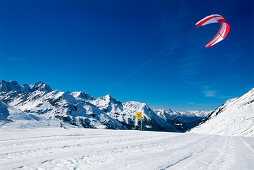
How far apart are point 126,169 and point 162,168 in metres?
1.56

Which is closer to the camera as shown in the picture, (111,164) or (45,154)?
(111,164)

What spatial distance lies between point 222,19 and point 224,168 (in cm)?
1444

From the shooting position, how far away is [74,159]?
723 cm

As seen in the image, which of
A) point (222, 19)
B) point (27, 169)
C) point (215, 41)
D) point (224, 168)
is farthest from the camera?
A: point (215, 41)

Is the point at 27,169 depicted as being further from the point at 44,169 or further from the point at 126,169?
the point at 126,169

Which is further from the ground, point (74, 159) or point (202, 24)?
point (202, 24)

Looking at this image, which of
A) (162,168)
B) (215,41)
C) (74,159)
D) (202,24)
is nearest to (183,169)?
(162,168)

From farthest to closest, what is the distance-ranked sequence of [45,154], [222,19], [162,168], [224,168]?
[222,19] < [45,154] < [224,168] < [162,168]

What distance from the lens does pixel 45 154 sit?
789cm

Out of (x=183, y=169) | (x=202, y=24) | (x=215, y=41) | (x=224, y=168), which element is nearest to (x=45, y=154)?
(x=183, y=169)

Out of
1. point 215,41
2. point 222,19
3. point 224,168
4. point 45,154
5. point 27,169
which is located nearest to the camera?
point 27,169

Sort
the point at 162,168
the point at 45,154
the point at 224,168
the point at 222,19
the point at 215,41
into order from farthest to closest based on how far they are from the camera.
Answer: the point at 215,41 → the point at 222,19 → the point at 45,154 → the point at 224,168 → the point at 162,168

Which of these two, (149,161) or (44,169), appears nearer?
(44,169)

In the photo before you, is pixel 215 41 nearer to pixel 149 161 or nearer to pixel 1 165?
pixel 149 161
